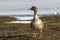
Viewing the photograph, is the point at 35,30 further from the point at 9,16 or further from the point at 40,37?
the point at 9,16

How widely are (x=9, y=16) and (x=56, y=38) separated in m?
15.3

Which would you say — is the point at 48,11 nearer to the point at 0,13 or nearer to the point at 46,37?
the point at 0,13

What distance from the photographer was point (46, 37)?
13.9 m

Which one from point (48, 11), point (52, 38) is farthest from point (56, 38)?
point (48, 11)

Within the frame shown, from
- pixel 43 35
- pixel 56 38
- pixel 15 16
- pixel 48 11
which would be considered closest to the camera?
pixel 56 38

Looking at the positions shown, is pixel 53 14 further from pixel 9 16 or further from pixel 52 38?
pixel 52 38

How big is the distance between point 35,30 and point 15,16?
546 inches

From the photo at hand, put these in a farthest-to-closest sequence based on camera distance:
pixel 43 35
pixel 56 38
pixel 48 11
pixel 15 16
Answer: pixel 48 11, pixel 15 16, pixel 43 35, pixel 56 38

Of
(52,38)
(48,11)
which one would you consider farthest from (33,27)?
(48,11)

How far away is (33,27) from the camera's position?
1386 centimetres

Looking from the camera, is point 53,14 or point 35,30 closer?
point 35,30

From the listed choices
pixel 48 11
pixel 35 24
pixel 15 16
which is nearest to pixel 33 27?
pixel 35 24

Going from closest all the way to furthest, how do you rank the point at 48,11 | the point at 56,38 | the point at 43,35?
the point at 56,38 < the point at 43,35 < the point at 48,11

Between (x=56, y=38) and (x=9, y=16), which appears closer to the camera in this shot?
(x=56, y=38)
